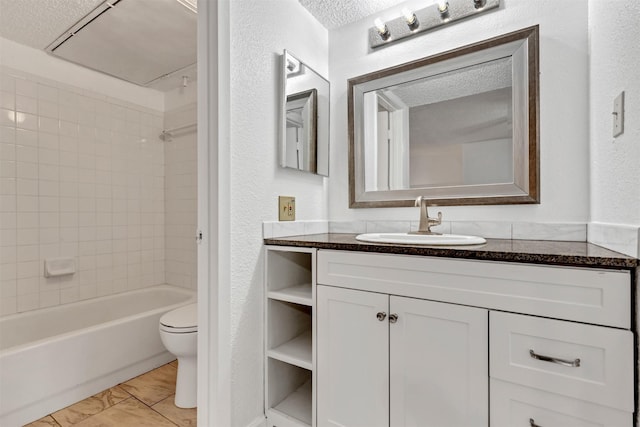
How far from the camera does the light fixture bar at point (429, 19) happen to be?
1398mm

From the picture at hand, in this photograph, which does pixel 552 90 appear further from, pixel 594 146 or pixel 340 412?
pixel 340 412

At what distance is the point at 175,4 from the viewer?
1622mm

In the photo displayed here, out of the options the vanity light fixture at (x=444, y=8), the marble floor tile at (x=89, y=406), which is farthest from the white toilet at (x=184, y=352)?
the vanity light fixture at (x=444, y=8)

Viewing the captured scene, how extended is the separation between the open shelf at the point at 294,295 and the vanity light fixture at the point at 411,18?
1430 millimetres

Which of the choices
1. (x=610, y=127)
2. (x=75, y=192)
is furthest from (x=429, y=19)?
(x=75, y=192)

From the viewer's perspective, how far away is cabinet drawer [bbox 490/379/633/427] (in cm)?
75

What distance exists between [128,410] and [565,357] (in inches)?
75.1

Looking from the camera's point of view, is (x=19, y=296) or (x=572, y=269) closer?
(x=572, y=269)

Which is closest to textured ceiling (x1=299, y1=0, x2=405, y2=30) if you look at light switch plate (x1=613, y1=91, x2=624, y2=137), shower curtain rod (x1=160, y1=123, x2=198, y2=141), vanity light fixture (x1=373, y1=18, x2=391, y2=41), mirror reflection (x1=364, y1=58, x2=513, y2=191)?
vanity light fixture (x1=373, y1=18, x2=391, y2=41)

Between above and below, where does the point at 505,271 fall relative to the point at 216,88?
below

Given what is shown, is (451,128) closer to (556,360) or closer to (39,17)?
(556,360)

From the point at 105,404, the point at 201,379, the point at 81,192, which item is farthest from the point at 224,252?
the point at 81,192

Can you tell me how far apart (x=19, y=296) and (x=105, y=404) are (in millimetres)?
Result: 1036

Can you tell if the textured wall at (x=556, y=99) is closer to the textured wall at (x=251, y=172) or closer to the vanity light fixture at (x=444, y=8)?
the vanity light fixture at (x=444, y=8)
